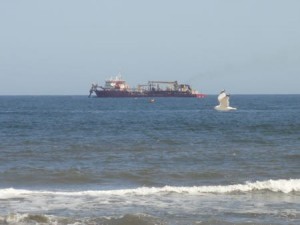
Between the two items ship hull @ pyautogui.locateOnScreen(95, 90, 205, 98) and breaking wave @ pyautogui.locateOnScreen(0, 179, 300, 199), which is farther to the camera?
ship hull @ pyautogui.locateOnScreen(95, 90, 205, 98)

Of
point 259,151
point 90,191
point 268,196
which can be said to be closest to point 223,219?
point 268,196

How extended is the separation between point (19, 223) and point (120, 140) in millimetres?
22877

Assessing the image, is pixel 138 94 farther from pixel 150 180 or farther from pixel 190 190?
pixel 190 190

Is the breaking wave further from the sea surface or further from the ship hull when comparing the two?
the ship hull

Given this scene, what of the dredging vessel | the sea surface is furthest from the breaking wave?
the dredging vessel

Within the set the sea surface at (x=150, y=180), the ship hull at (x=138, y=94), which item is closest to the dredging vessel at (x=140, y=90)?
the ship hull at (x=138, y=94)

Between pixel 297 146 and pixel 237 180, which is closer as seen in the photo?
pixel 237 180

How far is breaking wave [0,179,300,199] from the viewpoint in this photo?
18.3m

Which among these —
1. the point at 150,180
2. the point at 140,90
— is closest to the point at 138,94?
the point at 140,90

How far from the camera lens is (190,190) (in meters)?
18.9

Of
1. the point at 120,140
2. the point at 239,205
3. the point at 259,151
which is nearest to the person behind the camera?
the point at 239,205

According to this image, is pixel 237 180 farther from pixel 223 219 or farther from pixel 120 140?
pixel 120 140

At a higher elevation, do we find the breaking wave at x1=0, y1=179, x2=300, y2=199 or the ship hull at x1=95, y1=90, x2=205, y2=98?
the ship hull at x1=95, y1=90, x2=205, y2=98

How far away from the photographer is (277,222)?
1409 centimetres
